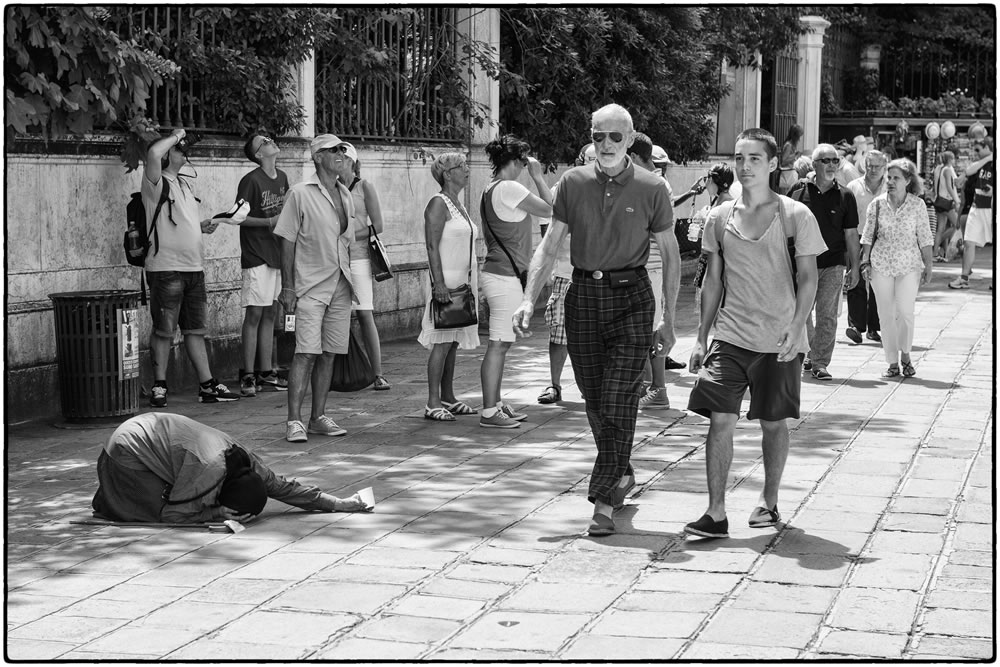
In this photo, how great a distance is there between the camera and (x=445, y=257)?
30.0 feet

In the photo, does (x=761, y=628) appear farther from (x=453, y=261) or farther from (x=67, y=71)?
(x=67, y=71)

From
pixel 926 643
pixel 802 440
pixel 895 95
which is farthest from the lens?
pixel 895 95

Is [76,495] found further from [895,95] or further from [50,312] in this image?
[895,95]

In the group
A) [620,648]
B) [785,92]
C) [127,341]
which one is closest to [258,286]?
[127,341]

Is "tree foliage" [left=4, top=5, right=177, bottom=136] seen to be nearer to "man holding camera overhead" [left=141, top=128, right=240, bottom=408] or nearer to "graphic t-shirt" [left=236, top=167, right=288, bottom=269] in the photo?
"man holding camera overhead" [left=141, top=128, right=240, bottom=408]

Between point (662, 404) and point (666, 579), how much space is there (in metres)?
4.10

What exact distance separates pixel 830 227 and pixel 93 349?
18.1ft

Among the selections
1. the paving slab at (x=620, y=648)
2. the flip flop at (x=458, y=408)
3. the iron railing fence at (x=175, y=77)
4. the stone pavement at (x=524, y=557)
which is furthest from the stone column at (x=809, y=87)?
the paving slab at (x=620, y=648)

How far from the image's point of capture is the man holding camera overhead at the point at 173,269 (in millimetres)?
9867

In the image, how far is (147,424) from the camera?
6.34 metres

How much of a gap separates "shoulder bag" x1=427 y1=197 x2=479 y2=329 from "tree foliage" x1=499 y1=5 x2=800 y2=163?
637 centimetres

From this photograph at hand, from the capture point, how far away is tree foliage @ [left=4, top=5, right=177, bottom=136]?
8180mm

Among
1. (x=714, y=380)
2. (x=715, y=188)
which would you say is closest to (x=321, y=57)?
(x=715, y=188)

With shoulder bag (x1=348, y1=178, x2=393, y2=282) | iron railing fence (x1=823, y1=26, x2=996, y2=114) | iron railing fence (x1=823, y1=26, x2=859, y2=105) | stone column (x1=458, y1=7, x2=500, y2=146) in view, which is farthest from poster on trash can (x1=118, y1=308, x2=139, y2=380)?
iron railing fence (x1=823, y1=26, x2=996, y2=114)
